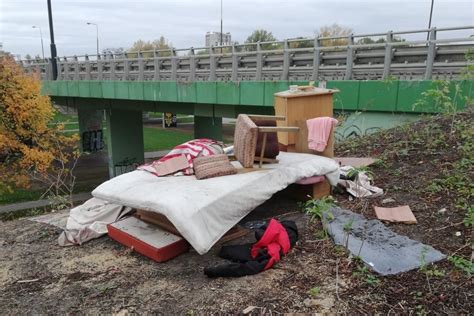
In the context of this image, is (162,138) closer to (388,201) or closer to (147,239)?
(388,201)

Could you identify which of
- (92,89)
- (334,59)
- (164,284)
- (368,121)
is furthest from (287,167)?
(92,89)

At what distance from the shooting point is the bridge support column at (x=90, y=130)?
30938 mm

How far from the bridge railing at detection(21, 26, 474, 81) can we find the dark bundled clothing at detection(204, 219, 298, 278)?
652 cm

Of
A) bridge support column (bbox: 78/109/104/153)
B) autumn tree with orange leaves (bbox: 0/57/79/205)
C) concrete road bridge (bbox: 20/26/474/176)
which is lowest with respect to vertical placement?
bridge support column (bbox: 78/109/104/153)

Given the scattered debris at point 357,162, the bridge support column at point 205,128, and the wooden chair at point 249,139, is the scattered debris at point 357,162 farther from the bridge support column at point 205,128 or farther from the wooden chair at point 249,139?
the bridge support column at point 205,128

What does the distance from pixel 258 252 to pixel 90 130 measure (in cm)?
3003

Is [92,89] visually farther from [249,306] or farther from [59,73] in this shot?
[249,306]

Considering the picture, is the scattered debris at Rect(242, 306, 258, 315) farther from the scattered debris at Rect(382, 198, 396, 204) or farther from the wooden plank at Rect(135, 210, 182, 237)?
the scattered debris at Rect(382, 198, 396, 204)

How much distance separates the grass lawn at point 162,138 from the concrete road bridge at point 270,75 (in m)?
10.9

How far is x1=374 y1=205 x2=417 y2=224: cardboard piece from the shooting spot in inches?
171

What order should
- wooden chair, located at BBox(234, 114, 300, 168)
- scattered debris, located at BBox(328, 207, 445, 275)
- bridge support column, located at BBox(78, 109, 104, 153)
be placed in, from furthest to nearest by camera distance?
bridge support column, located at BBox(78, 109, 104, 153) → wooden chair, located at BBox(234, 114, 300, 168) → scattered debris, located at BBox(328, 207, 445, 275)

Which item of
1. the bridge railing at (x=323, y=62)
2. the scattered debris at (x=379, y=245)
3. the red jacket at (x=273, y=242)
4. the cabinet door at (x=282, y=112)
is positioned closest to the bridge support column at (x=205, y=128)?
the bridge railing at (x=323, y=62)

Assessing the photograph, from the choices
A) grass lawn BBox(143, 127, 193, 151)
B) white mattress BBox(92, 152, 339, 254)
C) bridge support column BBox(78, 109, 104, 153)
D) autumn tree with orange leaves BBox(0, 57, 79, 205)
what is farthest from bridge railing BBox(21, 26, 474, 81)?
grass lawn BBox(143, 127, 193, 151)

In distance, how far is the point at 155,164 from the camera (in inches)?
200
